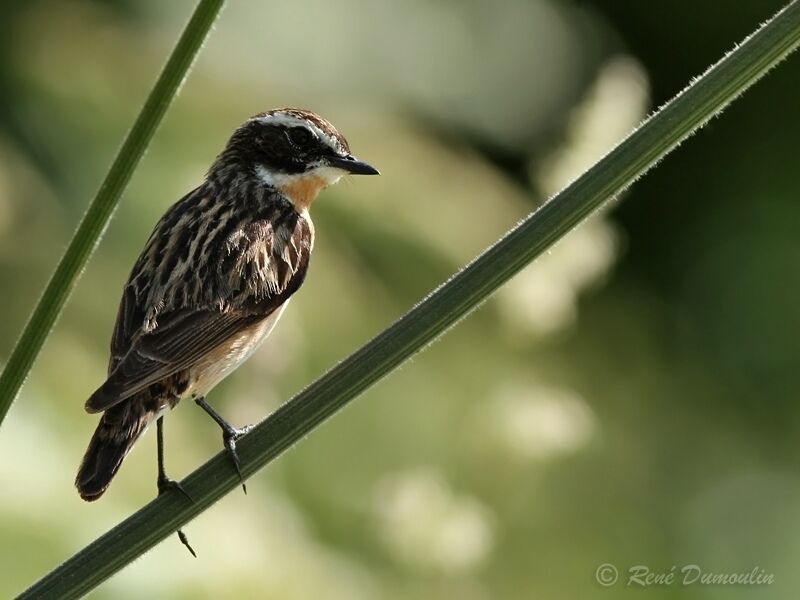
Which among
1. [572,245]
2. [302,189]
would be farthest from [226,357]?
[572,245]

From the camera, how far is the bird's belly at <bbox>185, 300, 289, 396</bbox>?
140 inches

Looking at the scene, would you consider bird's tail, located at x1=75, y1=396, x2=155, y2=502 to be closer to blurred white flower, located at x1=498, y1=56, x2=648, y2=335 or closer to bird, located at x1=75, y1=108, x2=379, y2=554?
bird, located at x1=75, y1=108, x2=379, y2=554

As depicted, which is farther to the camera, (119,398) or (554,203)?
(119,398)

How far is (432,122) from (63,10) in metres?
1.75

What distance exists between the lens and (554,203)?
2383 millimetres

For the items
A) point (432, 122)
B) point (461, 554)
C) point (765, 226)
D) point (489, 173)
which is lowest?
point (461, 554)

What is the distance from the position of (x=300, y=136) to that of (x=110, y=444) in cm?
126

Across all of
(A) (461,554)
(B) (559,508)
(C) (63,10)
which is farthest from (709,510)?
(C) (63,10)

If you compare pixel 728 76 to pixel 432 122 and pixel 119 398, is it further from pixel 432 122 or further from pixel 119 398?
pixel 432 122

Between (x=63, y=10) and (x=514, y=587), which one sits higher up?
(x=63, y=10)

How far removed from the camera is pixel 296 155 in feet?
13.8

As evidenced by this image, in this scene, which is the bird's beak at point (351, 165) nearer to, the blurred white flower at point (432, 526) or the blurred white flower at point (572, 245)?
the blurred white flower at point (572, 245)

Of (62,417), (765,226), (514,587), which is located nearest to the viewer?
(62,417)

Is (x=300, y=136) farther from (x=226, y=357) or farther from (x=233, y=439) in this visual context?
(x=233, y=439)
